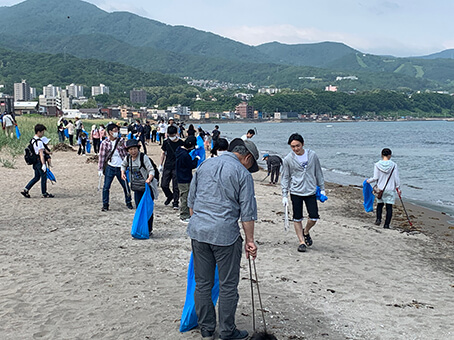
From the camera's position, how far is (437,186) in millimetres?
21344

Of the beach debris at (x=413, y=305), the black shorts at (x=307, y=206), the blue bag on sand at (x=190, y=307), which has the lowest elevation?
the beach debris at (x=413, y=305)

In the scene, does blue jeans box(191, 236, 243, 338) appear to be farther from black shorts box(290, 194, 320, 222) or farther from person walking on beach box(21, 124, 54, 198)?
person walking on beach box(21, 124, 54, 198)

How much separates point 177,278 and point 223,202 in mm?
2332

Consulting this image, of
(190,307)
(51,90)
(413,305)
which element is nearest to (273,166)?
(413,305)

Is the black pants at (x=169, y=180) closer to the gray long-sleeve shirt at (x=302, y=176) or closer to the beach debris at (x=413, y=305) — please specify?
the gray long-sleeve shirt at (x=302, y=176)

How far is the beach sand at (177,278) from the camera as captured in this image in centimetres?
473

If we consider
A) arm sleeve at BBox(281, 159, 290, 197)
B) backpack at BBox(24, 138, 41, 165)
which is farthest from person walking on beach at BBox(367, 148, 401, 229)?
backpack at BBox(24, 138, 41, 165)

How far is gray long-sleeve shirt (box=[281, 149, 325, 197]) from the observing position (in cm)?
734

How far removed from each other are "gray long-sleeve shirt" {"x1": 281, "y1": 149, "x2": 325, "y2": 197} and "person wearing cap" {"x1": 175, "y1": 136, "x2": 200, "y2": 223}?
230 centimetres

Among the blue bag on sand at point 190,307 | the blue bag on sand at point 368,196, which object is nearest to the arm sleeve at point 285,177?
the blue bag on sand at point 190,307

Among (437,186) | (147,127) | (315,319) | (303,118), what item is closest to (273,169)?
(437,186)

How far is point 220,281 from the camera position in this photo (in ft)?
13.6

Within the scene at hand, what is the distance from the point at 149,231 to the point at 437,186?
16.6 m

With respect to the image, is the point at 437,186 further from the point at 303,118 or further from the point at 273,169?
the point at 303,118
